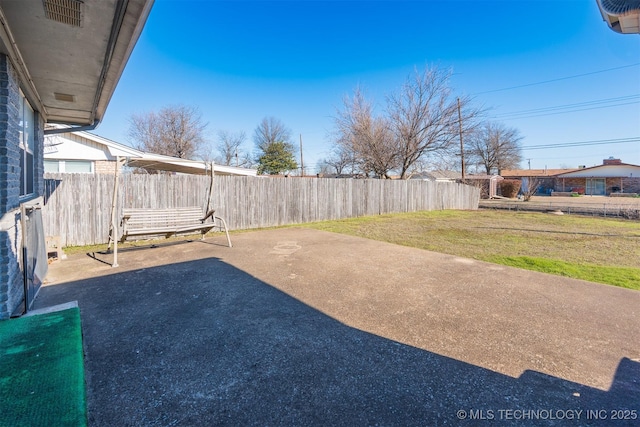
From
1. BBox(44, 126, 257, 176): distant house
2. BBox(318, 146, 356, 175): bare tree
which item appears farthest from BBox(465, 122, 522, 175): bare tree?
BBox(44, 126, 257, 176): distant house

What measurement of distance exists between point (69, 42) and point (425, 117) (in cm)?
1715

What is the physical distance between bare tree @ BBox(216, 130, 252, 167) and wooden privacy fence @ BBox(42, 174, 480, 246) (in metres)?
28.1

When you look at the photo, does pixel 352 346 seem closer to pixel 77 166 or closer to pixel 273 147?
→ pixel 77 166

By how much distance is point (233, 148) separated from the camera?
37938 mm

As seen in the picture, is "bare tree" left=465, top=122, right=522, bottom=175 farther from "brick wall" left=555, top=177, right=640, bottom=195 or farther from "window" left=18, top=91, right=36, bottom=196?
"window" left=18, top=91, right=36, bottom=196

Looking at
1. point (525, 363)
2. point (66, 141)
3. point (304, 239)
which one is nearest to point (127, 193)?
point (304, 239)

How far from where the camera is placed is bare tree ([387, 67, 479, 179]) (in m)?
16.8

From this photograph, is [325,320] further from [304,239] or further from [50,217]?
[50,217]

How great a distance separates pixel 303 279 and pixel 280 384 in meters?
2.21

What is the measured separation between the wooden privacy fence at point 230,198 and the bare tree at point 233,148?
28072 mm

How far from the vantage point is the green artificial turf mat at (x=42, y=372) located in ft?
5.04

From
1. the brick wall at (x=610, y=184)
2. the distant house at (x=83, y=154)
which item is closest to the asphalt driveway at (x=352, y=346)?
the distant house at (x=83, y=154)

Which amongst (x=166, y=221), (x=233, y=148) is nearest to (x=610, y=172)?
(x=233, y=148)

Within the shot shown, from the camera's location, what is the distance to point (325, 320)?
9.22ft
